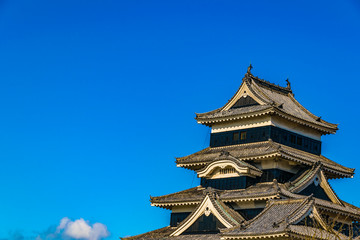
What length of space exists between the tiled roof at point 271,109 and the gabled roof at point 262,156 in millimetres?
2557

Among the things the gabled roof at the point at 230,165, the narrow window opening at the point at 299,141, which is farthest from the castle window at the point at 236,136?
the narrow window opening at the point at 299,141

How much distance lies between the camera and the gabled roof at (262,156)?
46775 mm

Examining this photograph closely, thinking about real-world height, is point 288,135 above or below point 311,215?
above

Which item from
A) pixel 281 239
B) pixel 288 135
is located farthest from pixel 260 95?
pixel 281 239

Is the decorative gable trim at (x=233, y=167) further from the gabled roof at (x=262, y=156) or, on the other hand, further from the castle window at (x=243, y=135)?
the castle window at (x=243, y=135)

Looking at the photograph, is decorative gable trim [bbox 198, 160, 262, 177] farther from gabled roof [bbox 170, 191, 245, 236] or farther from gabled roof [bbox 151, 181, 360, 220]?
gabled roof [bbox 170, 191, 245, 236]

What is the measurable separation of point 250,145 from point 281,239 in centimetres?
1308

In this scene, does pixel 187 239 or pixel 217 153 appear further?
pixel 217 153

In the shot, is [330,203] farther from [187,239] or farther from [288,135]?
[187,239]

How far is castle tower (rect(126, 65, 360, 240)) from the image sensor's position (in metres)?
41.5

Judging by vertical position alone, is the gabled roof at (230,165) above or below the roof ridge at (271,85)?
below

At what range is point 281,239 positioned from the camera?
3822 cm

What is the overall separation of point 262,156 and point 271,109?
4146 mm

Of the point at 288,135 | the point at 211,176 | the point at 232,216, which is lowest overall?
the point at 232,216
